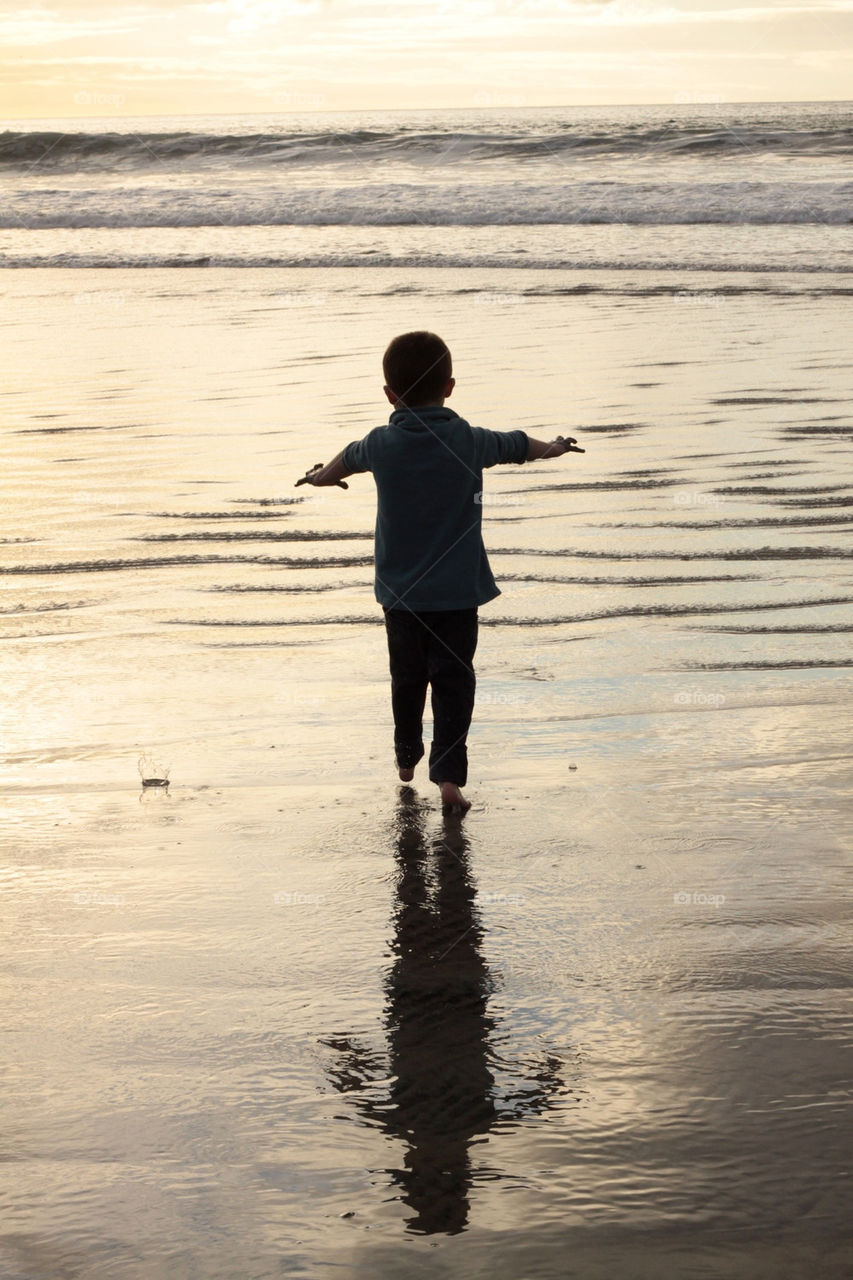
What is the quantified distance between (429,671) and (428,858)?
77cm

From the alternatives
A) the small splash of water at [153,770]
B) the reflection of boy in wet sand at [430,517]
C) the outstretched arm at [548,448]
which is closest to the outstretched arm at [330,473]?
the reflection of boy in wet sand at [430,517]

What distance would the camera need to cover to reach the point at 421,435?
13.6 feet

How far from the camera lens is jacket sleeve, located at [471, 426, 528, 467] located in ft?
13.7

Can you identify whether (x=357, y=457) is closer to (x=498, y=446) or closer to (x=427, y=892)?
(x=498, y=446)

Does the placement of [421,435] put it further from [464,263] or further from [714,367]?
[464,263]

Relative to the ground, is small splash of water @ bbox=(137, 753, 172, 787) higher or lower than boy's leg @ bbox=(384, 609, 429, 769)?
lower

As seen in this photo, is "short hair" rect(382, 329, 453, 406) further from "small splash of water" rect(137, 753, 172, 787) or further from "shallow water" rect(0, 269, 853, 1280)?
"small splash of water" rect(137, 753, 172, 787)

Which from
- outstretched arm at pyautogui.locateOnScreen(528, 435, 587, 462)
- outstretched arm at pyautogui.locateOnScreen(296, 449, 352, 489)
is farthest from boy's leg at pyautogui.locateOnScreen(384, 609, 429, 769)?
outstretched arm at pyautogui.locateOnScreen(528, 435, 587, 462)

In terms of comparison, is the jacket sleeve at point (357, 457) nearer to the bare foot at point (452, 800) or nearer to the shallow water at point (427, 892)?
the shallow water at point (427, 892)

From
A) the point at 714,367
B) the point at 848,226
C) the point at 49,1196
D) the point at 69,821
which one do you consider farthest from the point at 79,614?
the point at 848,226

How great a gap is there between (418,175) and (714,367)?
81.2 feet

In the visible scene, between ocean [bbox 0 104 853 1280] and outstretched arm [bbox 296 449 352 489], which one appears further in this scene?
outstretched arm [bbox 296 449 352 489]

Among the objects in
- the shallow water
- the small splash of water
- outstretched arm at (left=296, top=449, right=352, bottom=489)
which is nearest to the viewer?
the shallow water

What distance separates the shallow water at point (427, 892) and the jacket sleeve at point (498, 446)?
88 centimetres
